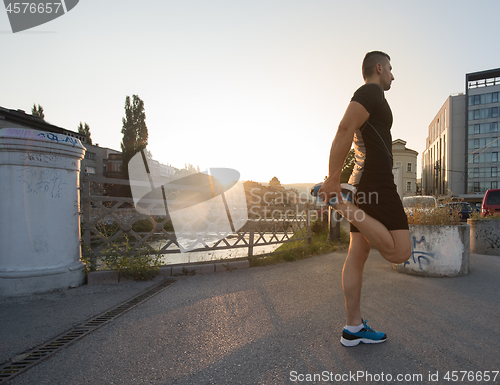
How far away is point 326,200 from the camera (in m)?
2.41

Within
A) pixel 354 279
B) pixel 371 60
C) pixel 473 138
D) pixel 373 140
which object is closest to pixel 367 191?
pixel 373 140

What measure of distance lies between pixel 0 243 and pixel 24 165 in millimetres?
1065

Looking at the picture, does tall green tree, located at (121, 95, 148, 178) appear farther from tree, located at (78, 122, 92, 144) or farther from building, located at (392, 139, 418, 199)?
building, located at (392, 139, 418, 199)

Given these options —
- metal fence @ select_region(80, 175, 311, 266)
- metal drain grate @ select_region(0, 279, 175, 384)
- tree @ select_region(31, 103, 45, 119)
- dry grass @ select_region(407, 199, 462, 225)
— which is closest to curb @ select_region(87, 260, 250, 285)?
metal fence @ select_region(80, 175, 311, 266)

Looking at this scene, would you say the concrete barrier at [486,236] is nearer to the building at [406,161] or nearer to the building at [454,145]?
the building at [406,161]

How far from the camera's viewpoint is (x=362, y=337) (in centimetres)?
245

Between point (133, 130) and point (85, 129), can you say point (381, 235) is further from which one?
point (85, 129)

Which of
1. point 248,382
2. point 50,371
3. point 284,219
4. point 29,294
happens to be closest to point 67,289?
point 29,294

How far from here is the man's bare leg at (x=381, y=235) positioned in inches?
89.3

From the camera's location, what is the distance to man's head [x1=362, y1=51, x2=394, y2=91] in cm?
259

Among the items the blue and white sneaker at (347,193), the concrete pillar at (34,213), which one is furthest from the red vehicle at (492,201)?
the concrete pillar at (34,213)

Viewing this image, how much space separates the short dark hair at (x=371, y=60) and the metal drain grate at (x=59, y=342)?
343cm

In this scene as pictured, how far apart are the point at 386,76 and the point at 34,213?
452 cm

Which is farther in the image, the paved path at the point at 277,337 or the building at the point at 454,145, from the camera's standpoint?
the building at the point at 454,145
